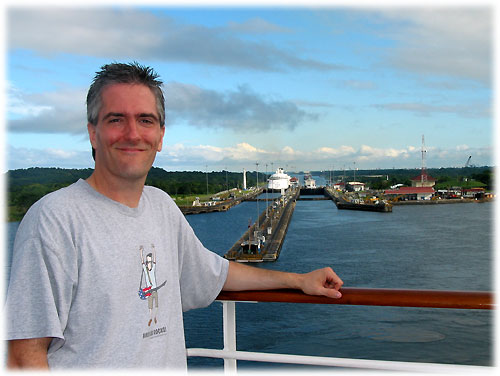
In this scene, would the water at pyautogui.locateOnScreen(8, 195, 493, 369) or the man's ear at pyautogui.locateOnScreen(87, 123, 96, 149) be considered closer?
the man's ear at pyautogui.locateOnScreen(87, 123, 96, 149)

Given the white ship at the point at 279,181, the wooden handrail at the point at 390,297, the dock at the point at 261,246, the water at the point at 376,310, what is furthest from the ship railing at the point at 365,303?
the white ship at the point at 279,181

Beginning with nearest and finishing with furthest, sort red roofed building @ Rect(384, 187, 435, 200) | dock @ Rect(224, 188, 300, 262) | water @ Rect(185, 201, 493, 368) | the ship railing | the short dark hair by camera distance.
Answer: the short dark hair, the ship railing, water @ Rect(185, 201, 493, 368), dock @ Rect(224, 188, 300, 262), red roofed building @ Rect(384, 187, 435, 200)

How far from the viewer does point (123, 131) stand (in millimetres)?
646

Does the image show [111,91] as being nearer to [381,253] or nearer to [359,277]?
[359,277]

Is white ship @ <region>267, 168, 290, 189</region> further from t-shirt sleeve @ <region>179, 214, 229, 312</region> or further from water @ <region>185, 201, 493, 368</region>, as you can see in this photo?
t-shirt sleeve @ <region>179, 214, 229, 312</region>

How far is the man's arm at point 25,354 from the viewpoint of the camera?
0.54 m

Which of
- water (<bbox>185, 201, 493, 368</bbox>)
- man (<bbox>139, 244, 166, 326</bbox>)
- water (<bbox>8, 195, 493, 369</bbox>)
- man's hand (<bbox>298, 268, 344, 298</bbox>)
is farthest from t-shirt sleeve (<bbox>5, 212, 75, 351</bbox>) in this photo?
water (<bbox>8, 195, 493, 369</bbox>)

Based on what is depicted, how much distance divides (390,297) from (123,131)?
1.68 ft

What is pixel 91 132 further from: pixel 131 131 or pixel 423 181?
pixel 423 181

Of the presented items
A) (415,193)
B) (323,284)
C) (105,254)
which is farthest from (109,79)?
(415,193)

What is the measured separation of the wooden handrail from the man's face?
1.05 feet

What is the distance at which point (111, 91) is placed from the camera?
0.64m

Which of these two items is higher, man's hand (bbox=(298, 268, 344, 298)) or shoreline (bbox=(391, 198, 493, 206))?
man's hand (bbox=(298, 268, 344, 298))

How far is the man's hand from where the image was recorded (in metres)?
0.79
